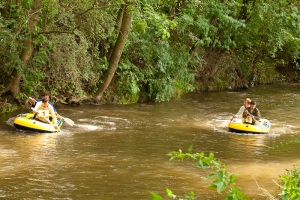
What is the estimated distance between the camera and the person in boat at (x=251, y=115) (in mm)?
16794

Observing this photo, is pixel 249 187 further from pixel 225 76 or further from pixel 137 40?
pixel 225 76

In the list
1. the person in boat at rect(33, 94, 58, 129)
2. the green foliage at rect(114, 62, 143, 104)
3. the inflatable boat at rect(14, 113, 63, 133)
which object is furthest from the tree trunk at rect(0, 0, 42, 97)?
the green foliage at rect(114, 62, 143, 104)

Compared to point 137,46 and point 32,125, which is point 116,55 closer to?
point 137,46

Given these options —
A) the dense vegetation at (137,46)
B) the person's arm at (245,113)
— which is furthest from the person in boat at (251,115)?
the dense vegetation at (137,46)

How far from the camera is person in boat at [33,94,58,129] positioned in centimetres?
1527

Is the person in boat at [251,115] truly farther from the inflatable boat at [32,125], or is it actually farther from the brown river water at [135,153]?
the inflatable boat at [32,125]

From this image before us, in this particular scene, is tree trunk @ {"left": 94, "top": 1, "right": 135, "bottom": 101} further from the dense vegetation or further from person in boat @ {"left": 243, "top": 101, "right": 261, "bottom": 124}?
person in boat @ {"left": 243, "top": 101, "right": 261, "bottom": 124}

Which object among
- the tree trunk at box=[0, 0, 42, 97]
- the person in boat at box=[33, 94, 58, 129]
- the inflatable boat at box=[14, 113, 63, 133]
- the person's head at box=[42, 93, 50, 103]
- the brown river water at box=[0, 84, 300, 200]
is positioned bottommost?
the brown river water at box=[0, 84, 300, 200]

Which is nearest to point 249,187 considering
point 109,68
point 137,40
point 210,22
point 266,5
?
point 109,68

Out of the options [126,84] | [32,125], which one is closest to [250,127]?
[32,125]

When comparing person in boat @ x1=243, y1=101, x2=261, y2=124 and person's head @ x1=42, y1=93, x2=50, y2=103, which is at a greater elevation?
person's head @ x1=42, y1=93, x2=50, y2=103

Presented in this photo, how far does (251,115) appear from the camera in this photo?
55.2 feet

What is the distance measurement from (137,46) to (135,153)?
10.5 m

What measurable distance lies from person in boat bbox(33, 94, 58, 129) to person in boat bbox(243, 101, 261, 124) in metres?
6.09
